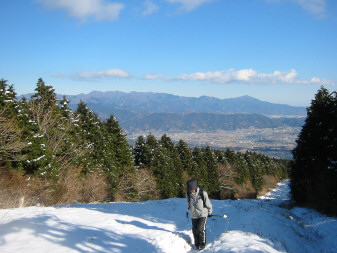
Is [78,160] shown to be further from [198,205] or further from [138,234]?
[198,205]

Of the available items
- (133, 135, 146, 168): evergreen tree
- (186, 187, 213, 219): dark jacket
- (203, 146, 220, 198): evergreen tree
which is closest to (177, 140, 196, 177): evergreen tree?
(203, 146, 220, 198): evergreen tree

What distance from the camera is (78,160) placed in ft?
87.5

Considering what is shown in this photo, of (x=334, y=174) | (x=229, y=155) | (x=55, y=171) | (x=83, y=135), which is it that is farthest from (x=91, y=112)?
(x=229, y=155)

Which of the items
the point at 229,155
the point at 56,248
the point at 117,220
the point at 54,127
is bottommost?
the point at 229,155

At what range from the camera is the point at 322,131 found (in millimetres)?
20875

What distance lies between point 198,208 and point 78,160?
2225cm

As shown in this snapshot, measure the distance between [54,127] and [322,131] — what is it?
2521 centimetres

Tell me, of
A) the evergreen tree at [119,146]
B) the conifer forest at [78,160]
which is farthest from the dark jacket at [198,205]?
the evergreen tree at [119,146]

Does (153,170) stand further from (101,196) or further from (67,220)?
(67,220)

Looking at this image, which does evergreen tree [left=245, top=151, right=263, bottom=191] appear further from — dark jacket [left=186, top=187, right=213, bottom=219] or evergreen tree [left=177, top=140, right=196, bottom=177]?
dark jacket [left=186, top=187, right=213, bottom=219]

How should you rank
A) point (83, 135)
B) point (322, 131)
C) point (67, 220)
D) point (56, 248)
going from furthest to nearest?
point (83, 135) < point (322, 131) < point (67, 220) < point (56, 248)

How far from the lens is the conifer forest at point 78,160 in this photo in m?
18.9

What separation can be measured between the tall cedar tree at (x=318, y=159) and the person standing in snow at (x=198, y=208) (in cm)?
1340

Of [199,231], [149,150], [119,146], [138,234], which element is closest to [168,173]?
[149,150]
